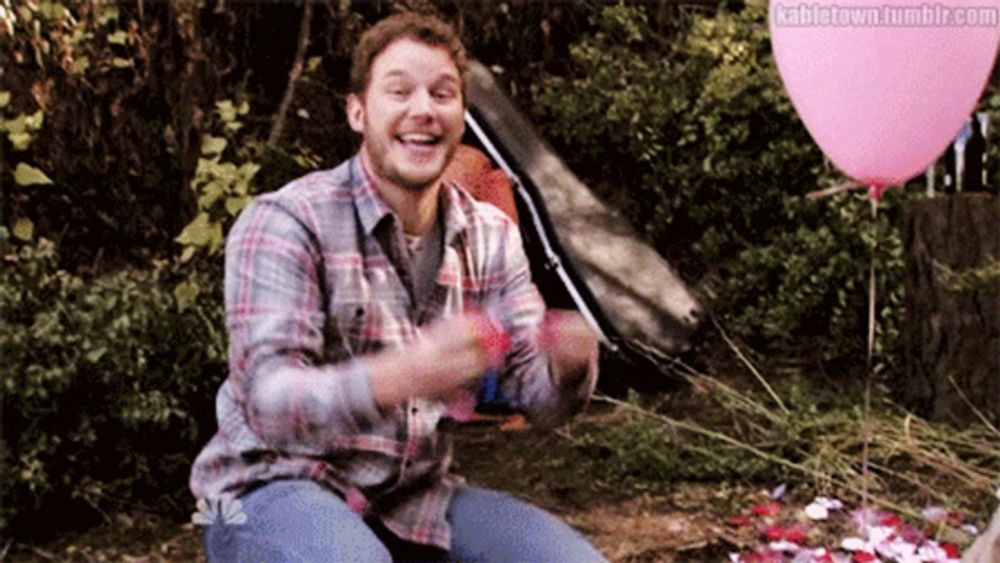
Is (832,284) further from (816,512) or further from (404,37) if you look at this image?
(404,37)

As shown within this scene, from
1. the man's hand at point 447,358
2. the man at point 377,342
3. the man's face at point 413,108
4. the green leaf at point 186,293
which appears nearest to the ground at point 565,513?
the green leaf at point 186,293

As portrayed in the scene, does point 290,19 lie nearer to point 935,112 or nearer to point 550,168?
point 550,168

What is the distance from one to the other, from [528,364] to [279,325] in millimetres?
220

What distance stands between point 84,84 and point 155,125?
6.3 inches

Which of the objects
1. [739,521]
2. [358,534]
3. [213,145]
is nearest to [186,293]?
[213,145]

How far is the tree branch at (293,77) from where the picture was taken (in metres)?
3.00

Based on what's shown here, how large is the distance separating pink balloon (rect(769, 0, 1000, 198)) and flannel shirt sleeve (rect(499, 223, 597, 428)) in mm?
751

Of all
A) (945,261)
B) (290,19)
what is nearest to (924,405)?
(945,261)

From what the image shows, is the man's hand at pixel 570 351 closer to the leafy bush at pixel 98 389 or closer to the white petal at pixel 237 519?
the white petal at pixel 237 519

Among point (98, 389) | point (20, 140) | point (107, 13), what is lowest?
point (98, 389)

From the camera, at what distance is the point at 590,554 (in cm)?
139

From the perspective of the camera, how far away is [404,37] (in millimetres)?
1139

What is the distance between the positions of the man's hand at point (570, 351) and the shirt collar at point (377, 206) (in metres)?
0.12

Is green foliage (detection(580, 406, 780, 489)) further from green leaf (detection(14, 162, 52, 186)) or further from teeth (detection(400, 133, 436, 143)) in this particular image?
teeth (detection(400, 133, 436, 143))
